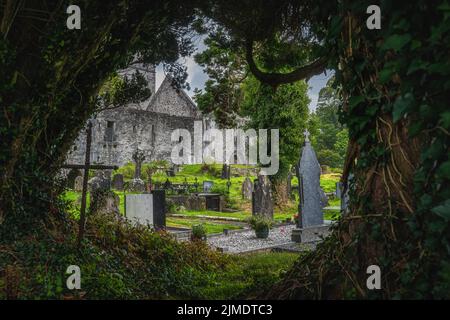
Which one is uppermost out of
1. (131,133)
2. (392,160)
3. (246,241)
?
(131,133)

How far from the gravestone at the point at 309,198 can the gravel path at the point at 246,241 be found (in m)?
0.73

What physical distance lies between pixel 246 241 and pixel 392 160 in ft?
33.9

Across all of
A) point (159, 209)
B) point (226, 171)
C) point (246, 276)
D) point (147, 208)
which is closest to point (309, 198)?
point (159, 209)

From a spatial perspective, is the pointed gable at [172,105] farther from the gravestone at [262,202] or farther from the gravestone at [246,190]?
the gravestone at [262,202]

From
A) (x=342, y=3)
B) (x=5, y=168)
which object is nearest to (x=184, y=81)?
(x=5, y=168)

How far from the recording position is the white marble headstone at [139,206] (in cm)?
1109

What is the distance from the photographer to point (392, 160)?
126 inches

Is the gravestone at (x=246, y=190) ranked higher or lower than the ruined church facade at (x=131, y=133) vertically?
lower

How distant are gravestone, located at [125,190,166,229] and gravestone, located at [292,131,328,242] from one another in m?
3.84

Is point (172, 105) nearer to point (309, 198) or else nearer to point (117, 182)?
point (117, 182)

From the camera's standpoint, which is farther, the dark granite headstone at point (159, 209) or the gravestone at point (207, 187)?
the gravestone at point (207, 187)

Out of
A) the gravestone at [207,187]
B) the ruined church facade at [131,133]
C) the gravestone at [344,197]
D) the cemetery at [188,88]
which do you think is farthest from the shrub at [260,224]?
the ruined church facade at [131,133]

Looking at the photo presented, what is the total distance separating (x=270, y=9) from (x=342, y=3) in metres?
3.54

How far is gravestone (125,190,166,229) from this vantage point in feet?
36.4
